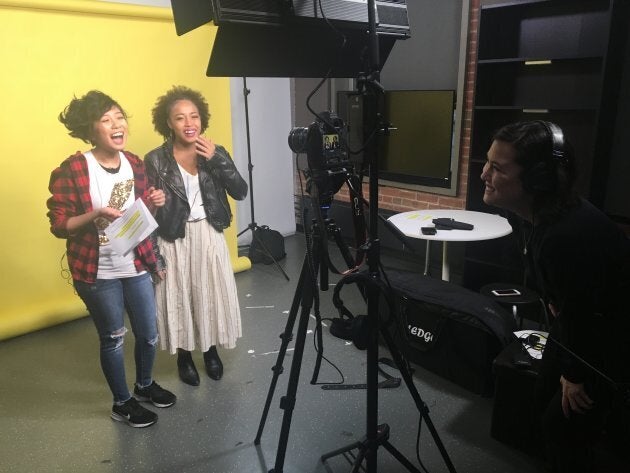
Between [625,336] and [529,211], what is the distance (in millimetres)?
384

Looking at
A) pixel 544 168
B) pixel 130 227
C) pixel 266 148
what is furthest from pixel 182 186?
pixel 266 148


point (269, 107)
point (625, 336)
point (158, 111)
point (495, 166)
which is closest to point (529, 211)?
point (495, 166)

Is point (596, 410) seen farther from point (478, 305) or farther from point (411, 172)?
point (411, 172)

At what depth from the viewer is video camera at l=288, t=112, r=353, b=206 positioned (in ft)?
4.19

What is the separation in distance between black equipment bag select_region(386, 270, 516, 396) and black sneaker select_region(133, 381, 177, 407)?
1055 mm

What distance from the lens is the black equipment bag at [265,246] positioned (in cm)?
405

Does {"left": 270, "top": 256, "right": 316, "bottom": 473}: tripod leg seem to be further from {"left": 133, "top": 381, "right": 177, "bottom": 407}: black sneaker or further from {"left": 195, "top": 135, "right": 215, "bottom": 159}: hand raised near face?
{"left": 195, "top": 135, "right": 215, "bottom": 159}: hand raised near face

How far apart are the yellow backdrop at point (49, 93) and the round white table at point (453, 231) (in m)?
1.65

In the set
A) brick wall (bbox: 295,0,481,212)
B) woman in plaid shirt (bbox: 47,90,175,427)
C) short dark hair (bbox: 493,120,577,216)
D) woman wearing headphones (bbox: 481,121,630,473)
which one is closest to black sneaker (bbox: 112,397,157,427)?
woman in plaid shirt (bbox: 47,90,175,427)

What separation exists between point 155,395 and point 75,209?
0.89 metres

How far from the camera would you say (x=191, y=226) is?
2211 mm

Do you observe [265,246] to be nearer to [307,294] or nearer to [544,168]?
[307,294]

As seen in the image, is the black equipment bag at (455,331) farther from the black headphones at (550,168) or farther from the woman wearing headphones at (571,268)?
the black headphones at (550,168)

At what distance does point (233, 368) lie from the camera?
2.52 m
